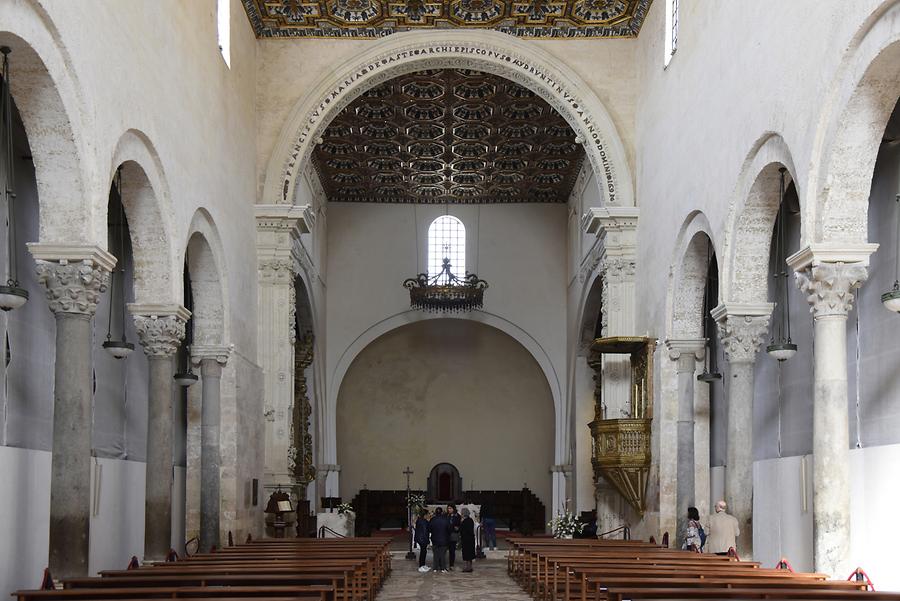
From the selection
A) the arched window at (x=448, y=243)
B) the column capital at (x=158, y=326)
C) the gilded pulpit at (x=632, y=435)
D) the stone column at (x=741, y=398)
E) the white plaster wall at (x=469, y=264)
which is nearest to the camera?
the stone column at (x=741, y=398)

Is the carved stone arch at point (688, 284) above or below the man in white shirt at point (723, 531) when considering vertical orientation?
above

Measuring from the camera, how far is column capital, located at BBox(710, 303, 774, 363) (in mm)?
14562

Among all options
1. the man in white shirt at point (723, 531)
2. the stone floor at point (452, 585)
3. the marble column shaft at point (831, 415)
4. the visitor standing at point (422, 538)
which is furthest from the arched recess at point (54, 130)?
the visitor standing at point (422, 538)

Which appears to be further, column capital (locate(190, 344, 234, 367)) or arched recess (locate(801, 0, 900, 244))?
column capital (locate(190, 344, 234, 367))

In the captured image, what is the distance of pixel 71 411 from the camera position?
37.3 feet

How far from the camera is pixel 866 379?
42.8ft

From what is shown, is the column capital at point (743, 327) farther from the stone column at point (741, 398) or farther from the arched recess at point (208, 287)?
the arched recess at point (208, 287)

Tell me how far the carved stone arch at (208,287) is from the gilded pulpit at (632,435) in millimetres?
6163

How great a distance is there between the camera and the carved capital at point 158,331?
15070mm

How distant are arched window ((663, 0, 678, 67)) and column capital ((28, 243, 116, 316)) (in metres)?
10.2

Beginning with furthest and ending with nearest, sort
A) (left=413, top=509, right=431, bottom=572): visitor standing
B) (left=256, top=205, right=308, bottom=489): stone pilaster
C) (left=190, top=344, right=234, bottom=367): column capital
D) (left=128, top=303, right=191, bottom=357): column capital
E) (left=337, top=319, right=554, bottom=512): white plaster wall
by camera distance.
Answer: (left=337, top=319, right=554, bottom=512): white plaster wall, (left=256, top=205, right=308, bottom=489): stone pilaster, (left=413, top=509, right=431, bottom=572): visitor standing, (left=190, top=344, right=234, bottom=367): column capital, (left=128, top=303, right=191, bottom=357): column capital

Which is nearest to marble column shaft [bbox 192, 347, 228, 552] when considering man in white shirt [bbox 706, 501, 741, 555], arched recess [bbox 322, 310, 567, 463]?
man in white shirt [bbox 706, 501, 741, 555]

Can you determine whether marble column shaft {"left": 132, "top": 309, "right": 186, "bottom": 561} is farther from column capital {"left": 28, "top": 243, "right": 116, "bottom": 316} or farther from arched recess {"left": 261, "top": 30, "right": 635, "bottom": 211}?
arched recess {"left": 261, "top": 30, "right": 635, "bottom": 211}

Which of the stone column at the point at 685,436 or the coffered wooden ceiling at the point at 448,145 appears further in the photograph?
the coffered wooden ceiling at the point at 448,145
